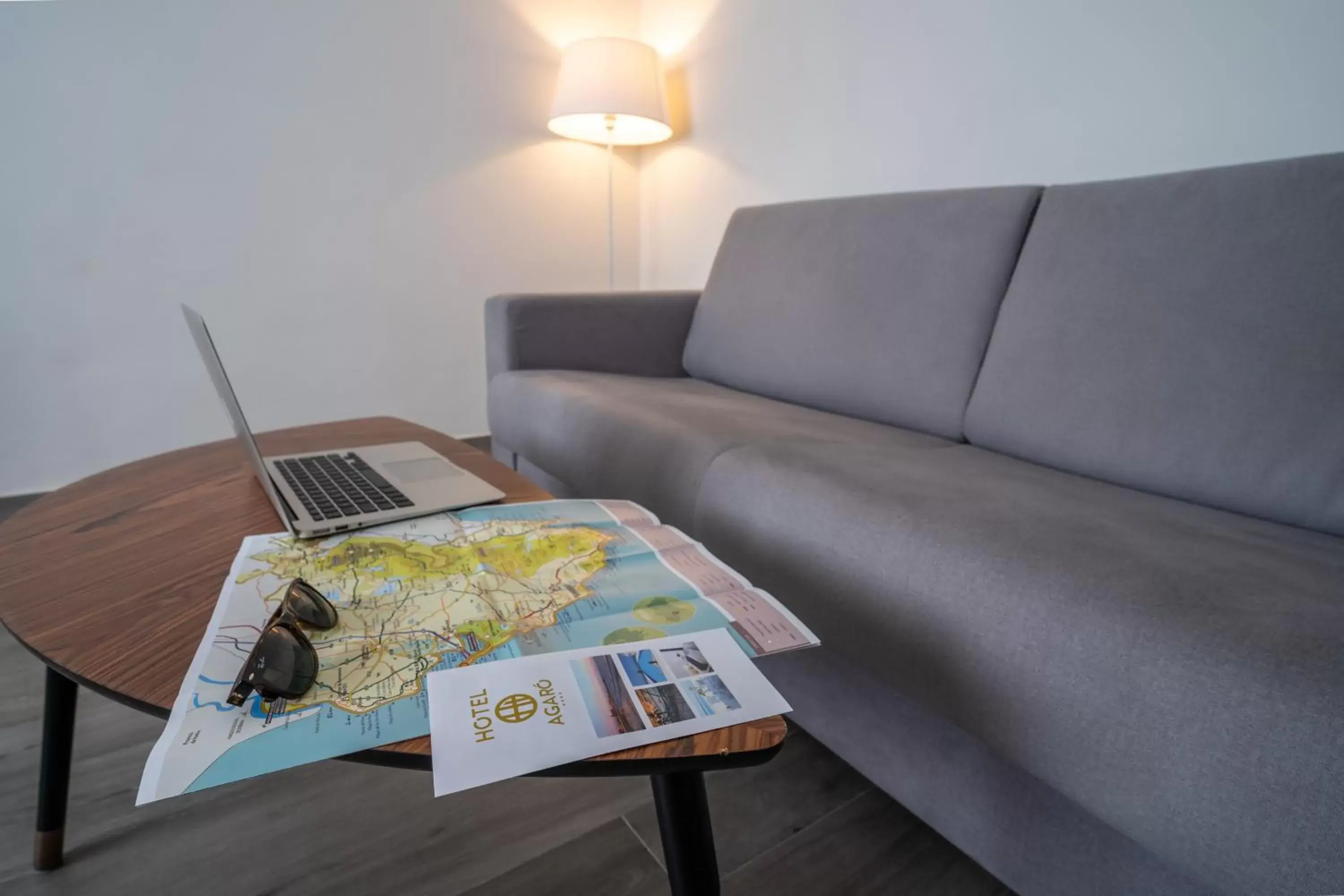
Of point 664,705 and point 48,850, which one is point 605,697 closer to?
point 664,705

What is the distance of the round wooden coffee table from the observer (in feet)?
1.42

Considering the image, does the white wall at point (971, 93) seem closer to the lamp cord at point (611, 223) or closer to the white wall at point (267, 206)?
the lamp cord at point (611, 223)

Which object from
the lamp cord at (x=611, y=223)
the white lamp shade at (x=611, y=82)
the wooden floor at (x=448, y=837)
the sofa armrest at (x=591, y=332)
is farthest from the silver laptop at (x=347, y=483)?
the lamp cord at (x=611, y=223)

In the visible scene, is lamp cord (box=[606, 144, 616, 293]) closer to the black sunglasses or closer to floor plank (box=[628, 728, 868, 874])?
floor plank (box=[628, 728, 868, 874])

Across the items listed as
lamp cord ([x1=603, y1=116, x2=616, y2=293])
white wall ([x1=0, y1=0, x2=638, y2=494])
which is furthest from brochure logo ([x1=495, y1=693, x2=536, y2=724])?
lamp cord ([x1=603, y1=116, x2=616, y2=293])

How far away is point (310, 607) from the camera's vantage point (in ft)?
1.78

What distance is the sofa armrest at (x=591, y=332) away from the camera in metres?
1.82

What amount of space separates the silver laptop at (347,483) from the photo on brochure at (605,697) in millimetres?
378

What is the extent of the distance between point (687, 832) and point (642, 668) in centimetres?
11

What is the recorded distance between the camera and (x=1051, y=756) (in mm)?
619

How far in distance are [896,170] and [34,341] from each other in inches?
91.9

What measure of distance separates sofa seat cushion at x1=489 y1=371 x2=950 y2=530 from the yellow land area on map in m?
0.40

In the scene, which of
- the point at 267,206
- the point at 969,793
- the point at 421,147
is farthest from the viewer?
the point at 421,147

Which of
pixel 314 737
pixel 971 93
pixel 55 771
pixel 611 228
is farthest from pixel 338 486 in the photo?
pixel 611 228
